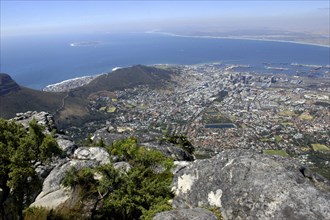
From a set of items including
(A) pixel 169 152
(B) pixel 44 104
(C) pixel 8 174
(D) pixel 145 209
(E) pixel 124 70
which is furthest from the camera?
(E) pixel 124 70

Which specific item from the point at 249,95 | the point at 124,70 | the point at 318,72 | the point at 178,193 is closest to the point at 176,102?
the point at 249,95

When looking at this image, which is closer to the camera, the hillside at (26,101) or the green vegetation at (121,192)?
the green vegetation at (121,192)

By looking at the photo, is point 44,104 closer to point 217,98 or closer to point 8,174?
point 217,98

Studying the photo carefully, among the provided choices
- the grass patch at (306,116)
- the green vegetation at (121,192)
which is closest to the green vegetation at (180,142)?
the green vegetation at (121,192)

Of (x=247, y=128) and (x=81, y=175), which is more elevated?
(x=81, y=175)

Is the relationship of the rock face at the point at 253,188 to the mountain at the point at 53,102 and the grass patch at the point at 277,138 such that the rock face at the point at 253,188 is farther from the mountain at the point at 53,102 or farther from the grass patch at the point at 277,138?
the mountain at the point at 53,102

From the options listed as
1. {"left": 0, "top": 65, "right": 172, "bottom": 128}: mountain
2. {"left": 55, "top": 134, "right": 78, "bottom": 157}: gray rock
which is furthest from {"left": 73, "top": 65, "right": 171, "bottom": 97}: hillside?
{"left": 55, "top": 134, "right": 78, "bottom": 157}: gray rock
